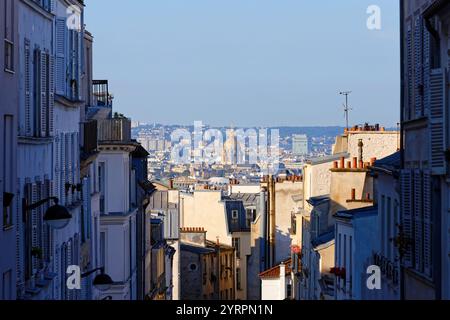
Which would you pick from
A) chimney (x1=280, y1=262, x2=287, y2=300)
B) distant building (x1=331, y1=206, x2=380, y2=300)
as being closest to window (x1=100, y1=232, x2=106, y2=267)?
distant building (x1=331, y1=206, x2=380, y2=300)

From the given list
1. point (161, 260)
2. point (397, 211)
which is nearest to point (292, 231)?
point (161, 260)

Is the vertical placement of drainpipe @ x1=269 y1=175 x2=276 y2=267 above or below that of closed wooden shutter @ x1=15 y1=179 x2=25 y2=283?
below

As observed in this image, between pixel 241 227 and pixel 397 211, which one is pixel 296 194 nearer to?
pixel 241 227

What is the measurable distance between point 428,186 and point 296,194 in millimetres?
59990

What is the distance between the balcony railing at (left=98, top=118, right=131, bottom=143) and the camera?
159 ft

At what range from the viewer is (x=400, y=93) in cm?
3034

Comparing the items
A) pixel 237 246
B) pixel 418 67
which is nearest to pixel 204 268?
pixel 237 246

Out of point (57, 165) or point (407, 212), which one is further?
point (57, 165)

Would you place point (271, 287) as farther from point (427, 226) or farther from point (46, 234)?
point (427, 226)

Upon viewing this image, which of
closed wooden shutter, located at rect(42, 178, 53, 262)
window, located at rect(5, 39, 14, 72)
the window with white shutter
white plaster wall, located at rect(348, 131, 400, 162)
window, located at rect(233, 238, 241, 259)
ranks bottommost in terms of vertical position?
window, located at rect(233, 238, 241, 259)

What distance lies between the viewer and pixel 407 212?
28297mm

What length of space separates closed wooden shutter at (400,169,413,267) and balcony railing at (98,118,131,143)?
2039 cm

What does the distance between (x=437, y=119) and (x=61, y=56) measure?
41.6ft

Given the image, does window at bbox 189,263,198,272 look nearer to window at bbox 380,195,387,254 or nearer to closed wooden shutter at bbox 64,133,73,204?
closed wooden shutter at bbox 64,133,73,204
